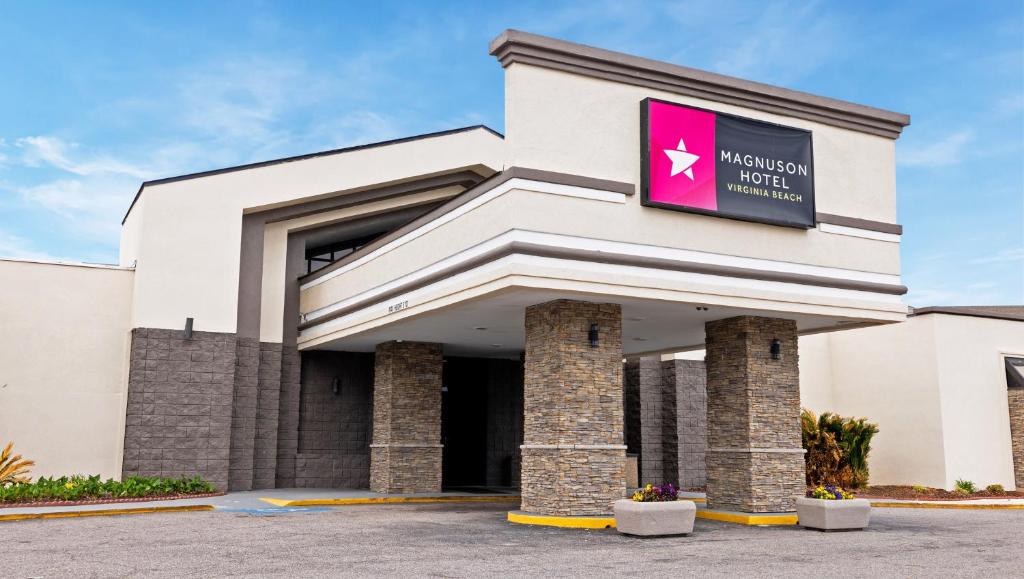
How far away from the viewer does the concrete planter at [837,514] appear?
16.9 metres

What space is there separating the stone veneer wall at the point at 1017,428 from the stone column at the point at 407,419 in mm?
17628

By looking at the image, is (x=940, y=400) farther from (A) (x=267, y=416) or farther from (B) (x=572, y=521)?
(A) (x=267, y=416)

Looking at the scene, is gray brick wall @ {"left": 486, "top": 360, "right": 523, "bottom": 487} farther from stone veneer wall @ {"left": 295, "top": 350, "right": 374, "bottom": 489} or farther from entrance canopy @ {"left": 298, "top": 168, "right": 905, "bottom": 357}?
entrance canopy @ {"left": 298, "top": 168, "right": 905, "bottom": 357}

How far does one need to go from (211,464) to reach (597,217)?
1221 cm

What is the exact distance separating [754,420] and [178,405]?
1364 cm

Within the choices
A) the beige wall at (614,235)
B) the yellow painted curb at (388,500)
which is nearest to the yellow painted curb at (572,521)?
the beige wall at (614,235)

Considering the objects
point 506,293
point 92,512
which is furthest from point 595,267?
point 92,512

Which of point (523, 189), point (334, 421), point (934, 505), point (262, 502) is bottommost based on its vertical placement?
point (934, 505)

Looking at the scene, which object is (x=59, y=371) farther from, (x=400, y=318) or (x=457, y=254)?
(x=457, y=254)

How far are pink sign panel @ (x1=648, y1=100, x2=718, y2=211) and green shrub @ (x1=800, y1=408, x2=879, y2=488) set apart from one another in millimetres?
11624

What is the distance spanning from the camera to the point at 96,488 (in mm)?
20312

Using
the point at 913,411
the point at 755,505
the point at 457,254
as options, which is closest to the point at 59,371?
the point at 457,254

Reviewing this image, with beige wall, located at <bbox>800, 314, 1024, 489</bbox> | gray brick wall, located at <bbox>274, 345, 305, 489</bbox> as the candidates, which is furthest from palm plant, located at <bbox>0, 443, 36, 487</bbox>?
beige wall, located at <bbox>800, 314, 1024, 489</bbox>

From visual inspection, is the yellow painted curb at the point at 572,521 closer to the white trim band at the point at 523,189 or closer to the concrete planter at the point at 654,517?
the concrete planter at the point at 654,517
